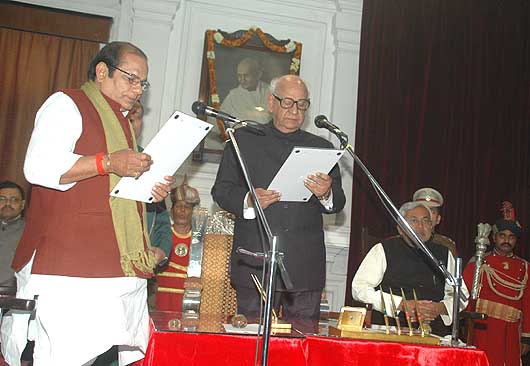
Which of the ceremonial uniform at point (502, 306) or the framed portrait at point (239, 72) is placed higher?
the framed portrait at point (239, 72)

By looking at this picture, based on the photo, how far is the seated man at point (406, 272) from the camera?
366cm

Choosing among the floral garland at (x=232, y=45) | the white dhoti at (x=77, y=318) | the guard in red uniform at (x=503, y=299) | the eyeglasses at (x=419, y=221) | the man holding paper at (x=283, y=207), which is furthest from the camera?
the floral garland at (x=232, y=45)

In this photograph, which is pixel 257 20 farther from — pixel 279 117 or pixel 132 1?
pixel 279 117

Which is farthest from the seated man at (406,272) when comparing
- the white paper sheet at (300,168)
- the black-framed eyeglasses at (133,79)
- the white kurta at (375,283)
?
the black-framed eyeglasses at (133,79)

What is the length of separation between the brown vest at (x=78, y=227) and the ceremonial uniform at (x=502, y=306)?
3.74 meters

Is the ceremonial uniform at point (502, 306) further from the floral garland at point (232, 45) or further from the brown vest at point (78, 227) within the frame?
the brown vest at point (78, 227)

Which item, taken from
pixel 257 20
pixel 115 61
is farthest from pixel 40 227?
pixel 257 20

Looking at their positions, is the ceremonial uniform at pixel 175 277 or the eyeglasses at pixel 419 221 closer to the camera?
the eyeglasses at pixel 419 221

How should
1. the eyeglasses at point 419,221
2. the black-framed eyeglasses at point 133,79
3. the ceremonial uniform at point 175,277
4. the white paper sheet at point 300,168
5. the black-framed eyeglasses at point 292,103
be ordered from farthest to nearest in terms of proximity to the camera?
the ceremonial uniform at point 175,277 < the eyeglasses at point 419,221 < the black-framed eyeglasses at point 292,103 < the white paper sheet at point 300,168 < the black-framed eyeglasses at point 133,79

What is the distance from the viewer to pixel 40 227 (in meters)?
2.21

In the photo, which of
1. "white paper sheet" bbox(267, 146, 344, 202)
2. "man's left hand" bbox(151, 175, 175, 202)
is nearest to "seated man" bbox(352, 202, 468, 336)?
"white paper sheet" bbox(267, 146, 344, 202)

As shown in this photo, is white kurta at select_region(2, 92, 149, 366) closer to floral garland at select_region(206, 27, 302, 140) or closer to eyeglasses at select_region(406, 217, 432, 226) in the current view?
eyeglasses at select_region(406, 217, 432, 226)

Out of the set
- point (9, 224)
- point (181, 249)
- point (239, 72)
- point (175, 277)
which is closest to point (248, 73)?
point (239, 72)

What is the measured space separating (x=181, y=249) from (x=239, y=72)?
1.73m
